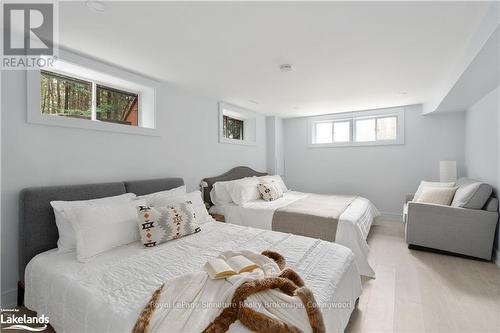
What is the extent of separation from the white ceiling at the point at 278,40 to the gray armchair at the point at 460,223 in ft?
5.20

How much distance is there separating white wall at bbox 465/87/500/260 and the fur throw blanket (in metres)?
3.13

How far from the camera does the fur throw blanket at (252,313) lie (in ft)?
3.34

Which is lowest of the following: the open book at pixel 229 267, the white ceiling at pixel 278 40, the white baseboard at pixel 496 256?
the white baseboard at pixel 496 256

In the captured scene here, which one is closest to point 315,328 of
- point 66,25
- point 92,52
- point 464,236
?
point 66,25

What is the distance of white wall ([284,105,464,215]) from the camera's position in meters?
4.34

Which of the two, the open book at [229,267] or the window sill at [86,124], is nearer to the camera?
the open book at [229,267]

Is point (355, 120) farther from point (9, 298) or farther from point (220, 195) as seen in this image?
point (9, 298)

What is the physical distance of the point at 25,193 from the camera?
1845 millimetres

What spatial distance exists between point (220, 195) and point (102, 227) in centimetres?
195

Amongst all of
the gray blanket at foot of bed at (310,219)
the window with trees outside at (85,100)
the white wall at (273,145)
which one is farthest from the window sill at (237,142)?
the gray blanket at foot of bed at (310,219)

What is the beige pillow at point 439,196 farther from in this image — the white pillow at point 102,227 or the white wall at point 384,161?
the white pillow at point 102,227

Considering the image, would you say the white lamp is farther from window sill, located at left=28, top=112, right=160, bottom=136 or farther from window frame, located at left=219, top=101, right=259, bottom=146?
window sill, located at left=28, top=112, right=160, bottom=136

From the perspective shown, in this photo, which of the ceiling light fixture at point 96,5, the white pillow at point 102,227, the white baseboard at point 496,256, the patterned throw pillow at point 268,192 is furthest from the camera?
the patterned throw pillow at point 268,192

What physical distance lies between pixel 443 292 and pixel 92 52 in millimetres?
4034
